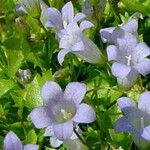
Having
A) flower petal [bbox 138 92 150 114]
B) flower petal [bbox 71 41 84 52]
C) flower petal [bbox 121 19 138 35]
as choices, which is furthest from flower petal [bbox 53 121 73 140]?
flower petal [bbox 121 19 138 35]

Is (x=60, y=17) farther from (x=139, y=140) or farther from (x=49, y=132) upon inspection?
(x=139, y=140)

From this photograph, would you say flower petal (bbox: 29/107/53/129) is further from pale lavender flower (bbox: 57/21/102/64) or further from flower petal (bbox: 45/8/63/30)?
flower petal (bbox: 45/8/63/30)

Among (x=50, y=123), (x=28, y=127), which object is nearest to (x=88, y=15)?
(x=28, y=127)

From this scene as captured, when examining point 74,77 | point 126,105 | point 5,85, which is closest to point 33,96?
point 5,85

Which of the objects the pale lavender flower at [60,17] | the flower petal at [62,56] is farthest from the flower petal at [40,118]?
the pale lavender flower at [60,17]

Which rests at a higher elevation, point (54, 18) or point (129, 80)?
point (54, 18)

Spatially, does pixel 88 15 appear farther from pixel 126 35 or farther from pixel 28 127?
pixel 28 127

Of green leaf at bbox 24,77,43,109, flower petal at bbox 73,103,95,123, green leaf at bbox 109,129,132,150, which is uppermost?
flower petal at bbox 73,103,95,123
